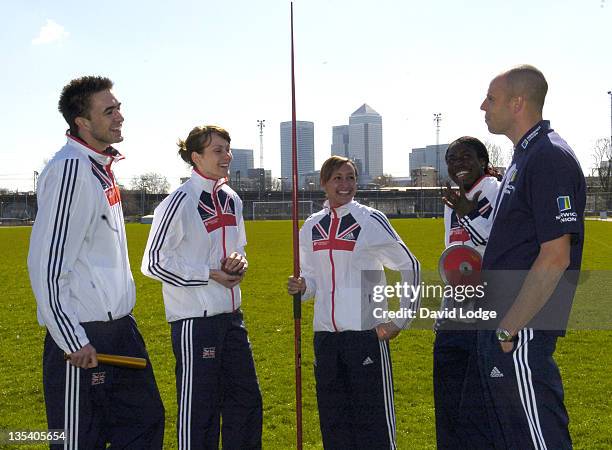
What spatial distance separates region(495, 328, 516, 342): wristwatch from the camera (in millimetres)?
2993

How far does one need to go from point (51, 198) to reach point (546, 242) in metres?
2.30

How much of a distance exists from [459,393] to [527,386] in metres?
1.35

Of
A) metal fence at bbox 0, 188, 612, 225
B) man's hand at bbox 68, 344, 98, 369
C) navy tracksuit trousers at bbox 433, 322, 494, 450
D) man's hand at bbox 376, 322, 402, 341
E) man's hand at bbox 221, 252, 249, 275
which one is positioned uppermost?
metal fence at bbox 0, 188, 612, 225

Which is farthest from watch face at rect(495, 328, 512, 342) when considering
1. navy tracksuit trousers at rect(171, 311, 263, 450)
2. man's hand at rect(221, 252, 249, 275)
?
navy tracksuit trousers at rect(171, 311, 263, 450)

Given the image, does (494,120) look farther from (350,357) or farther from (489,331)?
(350,357)

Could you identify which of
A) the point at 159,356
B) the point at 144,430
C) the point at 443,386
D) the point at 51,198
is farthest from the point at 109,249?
the point at 159,356

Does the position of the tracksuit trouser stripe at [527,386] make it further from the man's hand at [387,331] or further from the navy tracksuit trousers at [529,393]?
the man's hand at [387,331]

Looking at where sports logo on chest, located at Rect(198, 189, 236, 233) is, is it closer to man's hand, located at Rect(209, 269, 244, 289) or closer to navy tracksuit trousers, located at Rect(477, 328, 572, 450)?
man's hand, located at Rect(209, 269, 244, 289)

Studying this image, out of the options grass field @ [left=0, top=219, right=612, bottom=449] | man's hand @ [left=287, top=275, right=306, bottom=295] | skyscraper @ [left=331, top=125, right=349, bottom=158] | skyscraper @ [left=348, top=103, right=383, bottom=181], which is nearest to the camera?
A: man's hand @ [left=287, top=275, right=306, bottom=295]

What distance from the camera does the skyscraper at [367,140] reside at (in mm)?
115000

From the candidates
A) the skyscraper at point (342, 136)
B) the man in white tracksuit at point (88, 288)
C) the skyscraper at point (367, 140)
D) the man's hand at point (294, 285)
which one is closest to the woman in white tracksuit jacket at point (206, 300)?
the man's hand at point (294, 285)

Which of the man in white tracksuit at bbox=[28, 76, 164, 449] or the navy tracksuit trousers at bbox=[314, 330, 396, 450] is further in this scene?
the navy tracksuit trousers at bbox=[314, 330, 396, 450]

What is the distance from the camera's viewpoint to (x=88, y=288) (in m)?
3.33

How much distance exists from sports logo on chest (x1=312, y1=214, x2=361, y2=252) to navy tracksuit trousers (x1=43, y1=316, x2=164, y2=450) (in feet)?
4.45
